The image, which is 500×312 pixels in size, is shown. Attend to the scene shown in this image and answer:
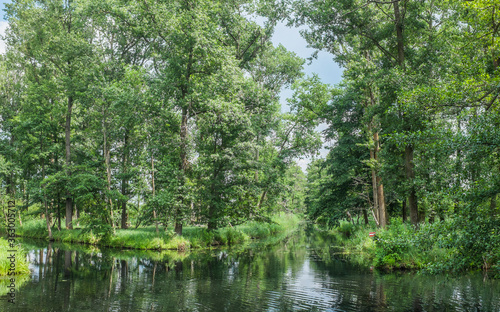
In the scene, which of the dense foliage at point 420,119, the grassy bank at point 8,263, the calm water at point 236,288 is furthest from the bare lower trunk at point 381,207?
the grassy bank at point 8,263

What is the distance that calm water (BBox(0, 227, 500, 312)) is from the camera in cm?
906

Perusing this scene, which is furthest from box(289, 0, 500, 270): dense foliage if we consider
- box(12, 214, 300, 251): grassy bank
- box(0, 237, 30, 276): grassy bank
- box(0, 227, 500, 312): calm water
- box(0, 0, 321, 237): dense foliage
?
box(0, 237, 30, 276): grassy bank

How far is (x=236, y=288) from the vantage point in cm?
1130

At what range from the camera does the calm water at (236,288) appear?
9062 mm

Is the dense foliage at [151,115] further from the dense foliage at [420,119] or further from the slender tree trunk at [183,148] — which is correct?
the dense foliage at [420,119]

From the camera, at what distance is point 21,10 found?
1063 inches

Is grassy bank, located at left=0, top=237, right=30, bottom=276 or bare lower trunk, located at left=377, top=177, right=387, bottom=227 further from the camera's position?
bare lower trunk, located at left=377, top=177, right=387, bottom=227

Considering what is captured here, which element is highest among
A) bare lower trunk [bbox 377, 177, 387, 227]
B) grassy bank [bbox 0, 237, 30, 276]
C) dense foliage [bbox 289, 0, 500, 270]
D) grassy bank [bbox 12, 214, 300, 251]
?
dense foliage [bbox 289, 0, 500, 270]

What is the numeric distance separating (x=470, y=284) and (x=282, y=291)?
6.33m

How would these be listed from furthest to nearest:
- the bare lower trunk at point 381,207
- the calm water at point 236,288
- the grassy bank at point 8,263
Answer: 1. the bare lower trunk at point 381,207
2. the grassy bank at point 8,263
3. the calm water at point 236,288

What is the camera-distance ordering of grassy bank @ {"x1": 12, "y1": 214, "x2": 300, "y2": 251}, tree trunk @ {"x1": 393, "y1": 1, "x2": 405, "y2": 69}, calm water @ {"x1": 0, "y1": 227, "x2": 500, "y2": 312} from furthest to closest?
grassy bank @ {"x1": 12, "y1": 214, "x2": 300, "y2": 251} < tree trunk @ {"x1": 393, "y1": 1, "x2": 405, "y2": 69} < calm water @ {"x1": 0, "y1": 227, "x2": 500, "y2": 312}

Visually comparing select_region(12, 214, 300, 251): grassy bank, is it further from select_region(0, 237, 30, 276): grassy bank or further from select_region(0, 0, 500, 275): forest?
select_region(0, 237, 30, 276): grassy bank

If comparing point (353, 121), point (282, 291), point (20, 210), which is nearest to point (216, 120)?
point (353, 121)

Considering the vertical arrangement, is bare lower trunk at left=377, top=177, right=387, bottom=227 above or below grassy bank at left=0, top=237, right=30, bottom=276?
above
